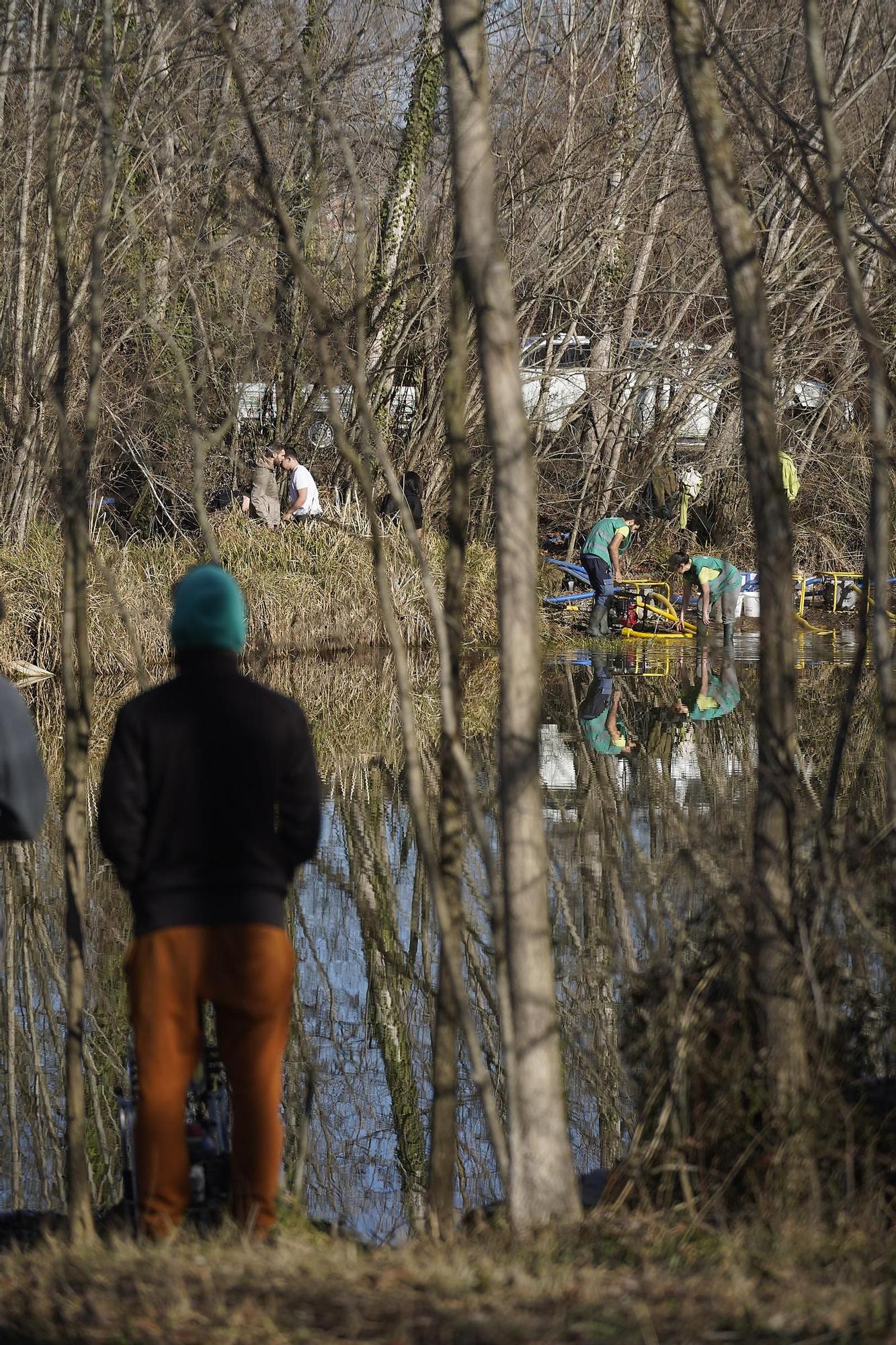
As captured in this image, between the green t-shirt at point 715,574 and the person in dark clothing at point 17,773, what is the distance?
18.6 meters

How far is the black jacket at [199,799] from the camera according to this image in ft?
13.4

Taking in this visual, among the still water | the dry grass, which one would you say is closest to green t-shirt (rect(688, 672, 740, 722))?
the still water

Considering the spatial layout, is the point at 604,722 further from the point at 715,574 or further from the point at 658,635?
the point at 658,635

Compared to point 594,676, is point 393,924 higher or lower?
lower

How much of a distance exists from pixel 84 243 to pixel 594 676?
783 cm

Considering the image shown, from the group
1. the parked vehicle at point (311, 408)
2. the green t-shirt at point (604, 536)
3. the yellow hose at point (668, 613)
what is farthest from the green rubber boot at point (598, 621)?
the parked vehicle at point (311, 408)

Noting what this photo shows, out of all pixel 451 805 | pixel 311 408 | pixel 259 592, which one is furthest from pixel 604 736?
pixel 311 408

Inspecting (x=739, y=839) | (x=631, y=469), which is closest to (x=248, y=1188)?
(x=739, y=839)

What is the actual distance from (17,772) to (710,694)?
1388 cm

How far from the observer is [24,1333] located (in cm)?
344

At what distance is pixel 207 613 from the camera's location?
413cm

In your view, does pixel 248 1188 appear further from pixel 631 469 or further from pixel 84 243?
pixel 631 469

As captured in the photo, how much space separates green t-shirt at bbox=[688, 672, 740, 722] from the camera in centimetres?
1571

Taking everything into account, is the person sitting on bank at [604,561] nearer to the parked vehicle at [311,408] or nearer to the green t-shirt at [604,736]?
the parked vehicle at [311,408]
